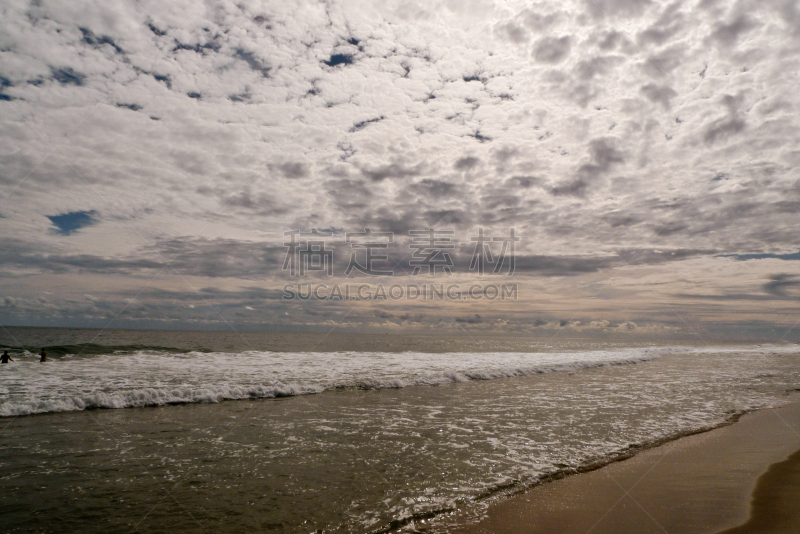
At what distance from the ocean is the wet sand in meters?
0.43

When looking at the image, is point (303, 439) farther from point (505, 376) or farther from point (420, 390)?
point (505, 376)

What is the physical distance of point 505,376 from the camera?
74.2 feet

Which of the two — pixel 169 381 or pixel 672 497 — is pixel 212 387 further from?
pixel 672 497

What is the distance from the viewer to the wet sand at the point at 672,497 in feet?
16.3

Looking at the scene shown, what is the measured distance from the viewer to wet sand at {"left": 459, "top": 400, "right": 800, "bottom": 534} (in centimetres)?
495

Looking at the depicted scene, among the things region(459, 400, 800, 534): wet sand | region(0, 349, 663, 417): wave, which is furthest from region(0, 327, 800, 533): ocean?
region(459, 400, 800, 534): wet sand

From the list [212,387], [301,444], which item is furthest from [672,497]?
[212,387]

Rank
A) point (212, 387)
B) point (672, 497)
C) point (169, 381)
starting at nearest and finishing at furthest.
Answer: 1. point (672, 497)
2. point (212, 387)
3. point (169, 381)

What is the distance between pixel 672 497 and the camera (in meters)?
5.79

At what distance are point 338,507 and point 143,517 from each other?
2.61 metres

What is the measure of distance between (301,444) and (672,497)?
6765 mm

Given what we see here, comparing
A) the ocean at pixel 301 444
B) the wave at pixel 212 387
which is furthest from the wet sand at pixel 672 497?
the wave at pixel 212 387

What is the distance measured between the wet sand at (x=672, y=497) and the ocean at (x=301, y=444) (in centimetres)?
43

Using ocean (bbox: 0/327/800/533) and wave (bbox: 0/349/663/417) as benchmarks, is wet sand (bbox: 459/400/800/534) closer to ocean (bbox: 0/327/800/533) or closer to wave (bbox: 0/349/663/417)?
ocean (bbox: 0/327/800/533)
